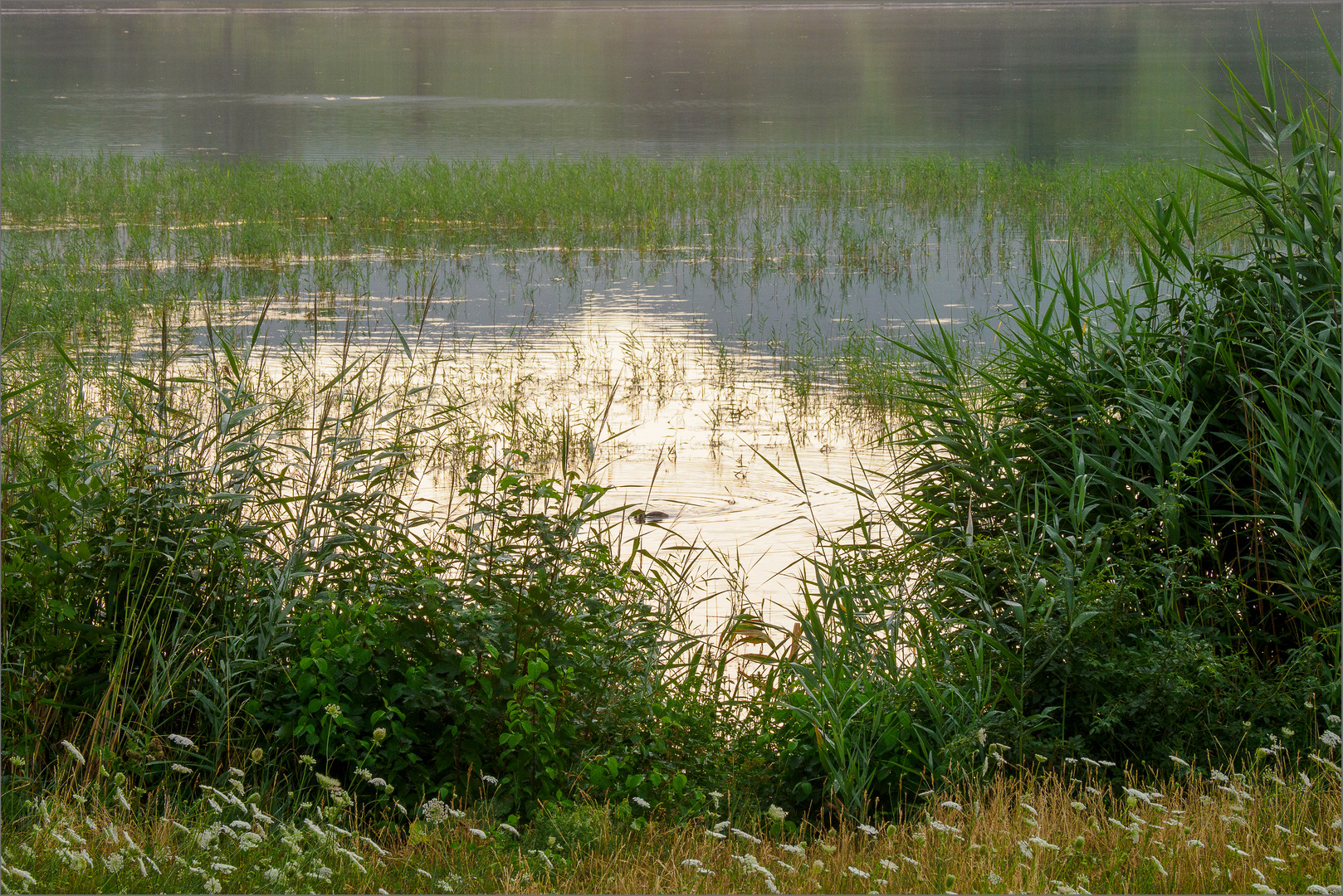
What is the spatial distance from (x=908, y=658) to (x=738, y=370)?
561 centimetres

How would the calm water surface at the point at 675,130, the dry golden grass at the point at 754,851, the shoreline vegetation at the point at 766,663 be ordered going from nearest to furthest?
the dry golden grass at the point at 754,851, the shoreline vegetation at the point at 766,663, the calm water surface at the point at 675,130

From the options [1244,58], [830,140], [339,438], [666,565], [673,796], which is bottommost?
[673,796]

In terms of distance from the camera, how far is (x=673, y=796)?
14.3ft

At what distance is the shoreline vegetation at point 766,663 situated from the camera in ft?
11.8

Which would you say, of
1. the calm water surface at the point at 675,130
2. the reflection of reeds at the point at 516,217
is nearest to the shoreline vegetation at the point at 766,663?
the calm water surface at the point at 675,130

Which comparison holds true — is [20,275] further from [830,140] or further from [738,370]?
[830,140]

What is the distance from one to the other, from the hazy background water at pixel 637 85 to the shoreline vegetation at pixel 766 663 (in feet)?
4.92

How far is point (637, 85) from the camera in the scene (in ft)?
142

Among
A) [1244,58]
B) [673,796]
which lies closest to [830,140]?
[1244,58]

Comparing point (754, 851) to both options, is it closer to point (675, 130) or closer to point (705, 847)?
point (705, 847)

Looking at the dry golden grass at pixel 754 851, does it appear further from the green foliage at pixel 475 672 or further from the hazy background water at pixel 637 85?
the hazy background water at pixel 637 85

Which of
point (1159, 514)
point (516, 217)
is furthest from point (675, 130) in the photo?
point (1159, 514)

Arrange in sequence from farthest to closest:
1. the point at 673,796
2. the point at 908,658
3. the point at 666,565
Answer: the point at 908,658 < the point at 666,565 < the point at 673,796

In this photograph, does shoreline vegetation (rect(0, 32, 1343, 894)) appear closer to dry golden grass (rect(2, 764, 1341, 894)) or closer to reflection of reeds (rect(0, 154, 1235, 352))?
dry golden grass (rect(2, 764, 1341, 894))
